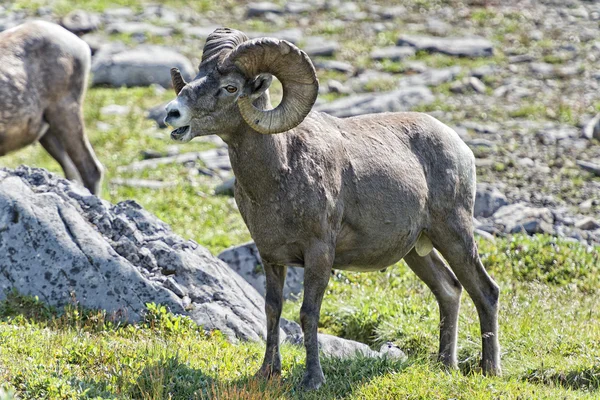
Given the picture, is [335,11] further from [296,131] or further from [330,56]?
[296,131]

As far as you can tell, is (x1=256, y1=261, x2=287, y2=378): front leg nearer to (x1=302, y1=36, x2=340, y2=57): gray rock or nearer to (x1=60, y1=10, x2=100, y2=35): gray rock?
(x1=302, y1=36, x2=340, y2=57): gray rock

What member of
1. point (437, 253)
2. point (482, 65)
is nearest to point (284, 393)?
point (437, 253)

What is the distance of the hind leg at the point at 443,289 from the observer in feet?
30.6

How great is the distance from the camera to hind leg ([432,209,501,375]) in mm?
8922

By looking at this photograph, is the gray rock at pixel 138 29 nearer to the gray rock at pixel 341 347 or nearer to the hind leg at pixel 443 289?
the hind leg at pixel 443 289

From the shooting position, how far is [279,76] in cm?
752

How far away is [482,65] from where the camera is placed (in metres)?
22.5

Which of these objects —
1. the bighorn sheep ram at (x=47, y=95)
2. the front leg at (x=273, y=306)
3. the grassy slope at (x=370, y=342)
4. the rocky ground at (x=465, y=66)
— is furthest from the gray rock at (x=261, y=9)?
the front leg at (x=273, y=306)

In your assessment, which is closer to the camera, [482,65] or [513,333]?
[513,333]

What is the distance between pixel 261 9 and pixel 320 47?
373 centimetres

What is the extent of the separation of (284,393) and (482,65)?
16.4 m

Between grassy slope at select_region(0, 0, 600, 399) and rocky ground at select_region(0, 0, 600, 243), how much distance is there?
2.22 meters

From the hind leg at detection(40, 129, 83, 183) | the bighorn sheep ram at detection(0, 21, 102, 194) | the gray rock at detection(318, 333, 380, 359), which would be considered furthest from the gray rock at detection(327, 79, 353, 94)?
the gray rock at detection(318, 333, 380, 359)

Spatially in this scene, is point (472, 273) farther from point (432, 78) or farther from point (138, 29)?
point (138, 29)
